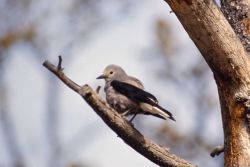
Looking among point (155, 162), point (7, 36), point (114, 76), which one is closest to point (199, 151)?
point (7, 36)

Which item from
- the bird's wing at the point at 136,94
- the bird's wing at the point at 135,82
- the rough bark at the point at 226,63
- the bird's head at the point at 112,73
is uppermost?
the bird's head at the point at 112,73

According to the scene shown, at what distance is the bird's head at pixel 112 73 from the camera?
760cm

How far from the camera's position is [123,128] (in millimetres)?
5223

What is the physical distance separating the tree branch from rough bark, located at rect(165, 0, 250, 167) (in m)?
0.39

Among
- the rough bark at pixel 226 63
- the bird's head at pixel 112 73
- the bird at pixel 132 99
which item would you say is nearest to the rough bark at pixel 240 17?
the rough bark at pixel 226 63

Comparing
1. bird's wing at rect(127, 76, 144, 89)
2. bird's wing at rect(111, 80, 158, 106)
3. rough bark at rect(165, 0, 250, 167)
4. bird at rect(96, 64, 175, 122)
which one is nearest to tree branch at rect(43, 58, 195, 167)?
rough bark at rect(165, 0, 250, 167)

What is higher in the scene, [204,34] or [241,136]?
A: [204,34]

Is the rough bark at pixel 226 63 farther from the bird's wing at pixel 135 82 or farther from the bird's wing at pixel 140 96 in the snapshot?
the bird's wing at pixel 135 82

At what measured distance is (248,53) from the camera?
18.1 ft

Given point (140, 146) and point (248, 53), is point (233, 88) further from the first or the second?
point (140, 146)

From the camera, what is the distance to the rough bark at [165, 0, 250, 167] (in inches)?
204

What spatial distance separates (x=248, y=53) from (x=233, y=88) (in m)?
0.35

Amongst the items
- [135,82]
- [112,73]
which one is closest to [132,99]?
[135,82]

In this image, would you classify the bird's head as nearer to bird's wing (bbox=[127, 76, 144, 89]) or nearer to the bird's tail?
bird's wing (bbox=[127, 76, 144, 89])
